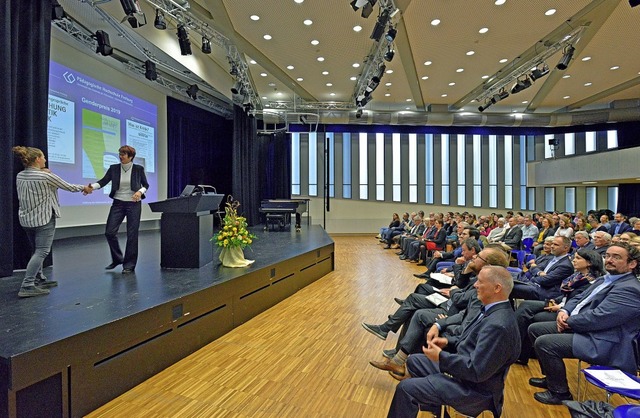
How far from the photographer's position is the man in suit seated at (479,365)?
162 cm

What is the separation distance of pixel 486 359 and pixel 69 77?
24.9 feet

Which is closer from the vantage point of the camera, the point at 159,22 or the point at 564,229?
the point at 159,22

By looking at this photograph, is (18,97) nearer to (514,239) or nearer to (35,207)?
(35,207)

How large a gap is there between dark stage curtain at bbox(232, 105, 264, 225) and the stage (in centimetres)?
688

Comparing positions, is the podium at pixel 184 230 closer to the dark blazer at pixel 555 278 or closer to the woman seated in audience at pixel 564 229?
the dark blazer at pixel 555 278

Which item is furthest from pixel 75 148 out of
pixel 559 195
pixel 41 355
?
pixel 559 195

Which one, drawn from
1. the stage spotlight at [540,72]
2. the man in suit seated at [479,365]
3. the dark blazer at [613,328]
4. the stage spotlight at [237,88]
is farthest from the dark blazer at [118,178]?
the stage spotlight at [540,72]

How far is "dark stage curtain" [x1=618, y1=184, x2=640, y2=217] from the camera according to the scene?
13.1 metres

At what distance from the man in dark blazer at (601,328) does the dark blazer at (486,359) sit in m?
0.86

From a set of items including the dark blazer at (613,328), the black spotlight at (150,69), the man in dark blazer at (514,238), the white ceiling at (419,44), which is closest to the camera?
the dark blazer at (613,328)

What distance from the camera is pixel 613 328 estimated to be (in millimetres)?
2150

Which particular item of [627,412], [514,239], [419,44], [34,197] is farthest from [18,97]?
[514,239]

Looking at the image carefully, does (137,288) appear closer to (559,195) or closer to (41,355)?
(41,355)

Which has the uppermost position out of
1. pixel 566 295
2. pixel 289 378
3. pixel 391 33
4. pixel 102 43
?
pixel 391 33
